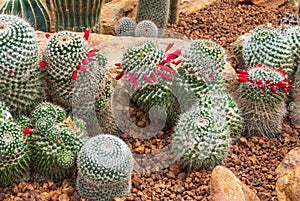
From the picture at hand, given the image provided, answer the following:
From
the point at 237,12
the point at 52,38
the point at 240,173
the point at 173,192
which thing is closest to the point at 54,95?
the point at 52,38

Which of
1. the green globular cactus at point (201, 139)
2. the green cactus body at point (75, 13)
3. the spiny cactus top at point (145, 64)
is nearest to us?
the green globular cactus at point (201, 139)

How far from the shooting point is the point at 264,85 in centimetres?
429

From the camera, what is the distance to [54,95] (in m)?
4.07

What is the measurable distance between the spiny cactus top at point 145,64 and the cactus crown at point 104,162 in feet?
2.30

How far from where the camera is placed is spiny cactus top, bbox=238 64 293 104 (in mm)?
4285

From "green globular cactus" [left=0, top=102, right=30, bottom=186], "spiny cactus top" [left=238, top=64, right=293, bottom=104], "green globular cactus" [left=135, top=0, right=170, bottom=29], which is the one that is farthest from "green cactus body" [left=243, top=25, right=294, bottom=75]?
"green globular cactus" [left=0, top=102, right=30, bottom=186]

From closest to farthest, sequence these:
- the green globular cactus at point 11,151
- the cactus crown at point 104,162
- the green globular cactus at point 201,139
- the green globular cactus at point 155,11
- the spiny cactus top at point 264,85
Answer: the cactus crown at point 104,162 < the green globular cactus at point 11,151 < the green globular cactus at point 201,139 < the spiny cactus top at point 264,85 < the green globular cactus at point 155,11

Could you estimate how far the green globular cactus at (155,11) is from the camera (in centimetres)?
629

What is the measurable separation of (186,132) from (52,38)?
3.84 ft

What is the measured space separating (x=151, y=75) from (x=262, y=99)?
0.94m

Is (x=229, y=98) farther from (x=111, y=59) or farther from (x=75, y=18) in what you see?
(x=75, y=18)

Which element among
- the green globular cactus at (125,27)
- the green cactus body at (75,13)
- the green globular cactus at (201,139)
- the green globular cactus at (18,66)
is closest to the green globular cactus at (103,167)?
the green globular cactus at (201,139)

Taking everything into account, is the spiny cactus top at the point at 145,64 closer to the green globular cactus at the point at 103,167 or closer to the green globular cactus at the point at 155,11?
the green globular cactus at the point at 103,167

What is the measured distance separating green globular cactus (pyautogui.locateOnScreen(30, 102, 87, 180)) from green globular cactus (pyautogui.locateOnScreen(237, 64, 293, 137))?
139 centimetres
